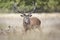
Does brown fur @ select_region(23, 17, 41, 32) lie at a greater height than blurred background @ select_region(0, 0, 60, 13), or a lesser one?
lesser

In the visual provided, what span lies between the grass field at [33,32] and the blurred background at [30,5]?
0.15ft

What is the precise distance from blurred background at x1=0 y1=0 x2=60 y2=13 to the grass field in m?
0.05

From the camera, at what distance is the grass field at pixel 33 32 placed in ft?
3.95

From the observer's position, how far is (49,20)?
→ 3.94 ft

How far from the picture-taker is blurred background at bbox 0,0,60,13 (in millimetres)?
1212

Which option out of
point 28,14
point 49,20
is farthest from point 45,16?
point 28,14

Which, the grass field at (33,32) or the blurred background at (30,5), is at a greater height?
the blurred background at (30,5)

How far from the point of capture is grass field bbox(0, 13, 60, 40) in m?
1.20

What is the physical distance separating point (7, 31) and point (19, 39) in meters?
0.13

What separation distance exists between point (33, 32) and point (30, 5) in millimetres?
245

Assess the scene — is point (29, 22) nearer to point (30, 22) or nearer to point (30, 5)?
point (30, 22)

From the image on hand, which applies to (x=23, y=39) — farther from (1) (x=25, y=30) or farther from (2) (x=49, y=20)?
(2) (x=49, y=20)

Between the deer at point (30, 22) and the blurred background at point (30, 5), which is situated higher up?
the blurred background at point (30, 5)

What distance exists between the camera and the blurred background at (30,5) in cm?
121
